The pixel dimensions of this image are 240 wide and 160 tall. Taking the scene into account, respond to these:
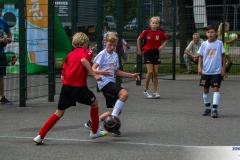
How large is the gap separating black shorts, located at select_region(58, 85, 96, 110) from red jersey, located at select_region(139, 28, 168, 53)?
5.61 metres

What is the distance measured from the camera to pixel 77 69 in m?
8.70

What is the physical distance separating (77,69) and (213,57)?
11.1 feet

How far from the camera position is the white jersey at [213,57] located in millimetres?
11219

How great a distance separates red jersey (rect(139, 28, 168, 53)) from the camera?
14133 millimetres

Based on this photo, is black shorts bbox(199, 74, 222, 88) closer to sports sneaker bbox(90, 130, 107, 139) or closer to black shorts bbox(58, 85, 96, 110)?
sports sneaker bbox(90, 130, 107, 139)

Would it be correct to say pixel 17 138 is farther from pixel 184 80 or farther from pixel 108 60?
pixel 184 80

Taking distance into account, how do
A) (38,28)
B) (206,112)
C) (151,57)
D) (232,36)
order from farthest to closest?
1. (232,36)
2. (38,28)
3. (151,57)
4. (206,112)

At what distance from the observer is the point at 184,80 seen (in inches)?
723

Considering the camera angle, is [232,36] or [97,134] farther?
[232,36]

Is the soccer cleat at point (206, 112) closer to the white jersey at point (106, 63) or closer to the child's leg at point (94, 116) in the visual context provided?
the white jersey at point (106, 63)

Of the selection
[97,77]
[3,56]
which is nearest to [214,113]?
[97,77]

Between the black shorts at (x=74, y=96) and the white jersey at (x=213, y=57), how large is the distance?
3.18 m

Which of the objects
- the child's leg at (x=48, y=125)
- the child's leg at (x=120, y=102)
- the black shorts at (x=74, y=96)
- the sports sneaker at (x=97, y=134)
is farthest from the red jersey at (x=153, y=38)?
the child's leg at (x=48, y=125)

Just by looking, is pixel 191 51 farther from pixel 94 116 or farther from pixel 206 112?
pixel 94 116
